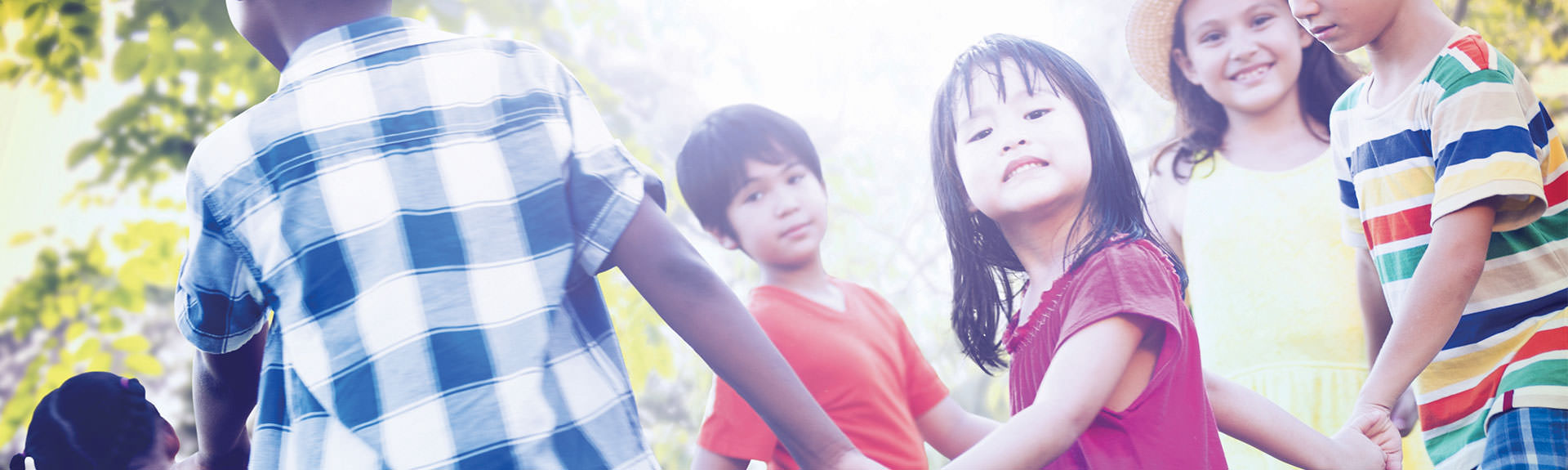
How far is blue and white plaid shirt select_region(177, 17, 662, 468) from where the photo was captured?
1135 millimetres

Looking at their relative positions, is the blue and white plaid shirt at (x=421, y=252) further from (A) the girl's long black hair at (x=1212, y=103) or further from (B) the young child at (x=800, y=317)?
(A) the girl's long black hair at (x=1212, y=103)

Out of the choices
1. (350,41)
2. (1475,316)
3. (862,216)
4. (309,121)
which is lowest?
(1475,316)

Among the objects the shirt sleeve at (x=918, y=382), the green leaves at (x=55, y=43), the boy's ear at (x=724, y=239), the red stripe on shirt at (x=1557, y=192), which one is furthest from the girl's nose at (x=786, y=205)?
the green leaves at (x=55, y=43)

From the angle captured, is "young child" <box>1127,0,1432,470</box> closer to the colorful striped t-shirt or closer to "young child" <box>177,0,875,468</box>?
the colorful striped t-shirt

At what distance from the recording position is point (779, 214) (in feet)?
6.59

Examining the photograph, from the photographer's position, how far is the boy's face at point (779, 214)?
2014mm

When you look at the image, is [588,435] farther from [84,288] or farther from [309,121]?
[84,288]

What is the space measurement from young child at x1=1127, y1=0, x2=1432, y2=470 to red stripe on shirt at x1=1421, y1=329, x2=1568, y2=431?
0.70 ft

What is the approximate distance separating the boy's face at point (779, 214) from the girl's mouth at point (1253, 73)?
33.5 inches

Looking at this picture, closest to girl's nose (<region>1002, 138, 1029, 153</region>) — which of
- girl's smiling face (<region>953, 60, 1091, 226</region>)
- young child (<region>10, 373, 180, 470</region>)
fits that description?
girl's smiling face (<region>953, 60, 1091, 226</region>)

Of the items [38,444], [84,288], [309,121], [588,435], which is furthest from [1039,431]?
[84,288]

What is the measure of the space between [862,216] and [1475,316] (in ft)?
8.95

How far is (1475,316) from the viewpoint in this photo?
5.17 feet

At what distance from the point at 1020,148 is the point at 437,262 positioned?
30.5 inches
